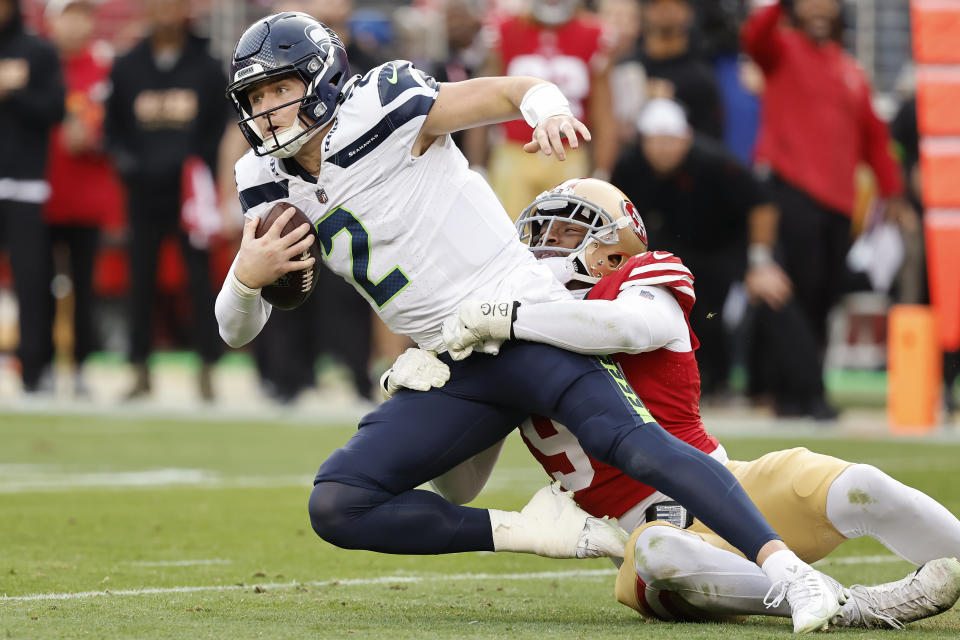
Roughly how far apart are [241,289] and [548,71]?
18.2 ft

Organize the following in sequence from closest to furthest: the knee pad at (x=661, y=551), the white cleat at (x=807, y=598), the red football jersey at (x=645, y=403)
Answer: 1. the white cleat at (x=807, y=598)
2. the knee pad at (x=661, y=551)
3. the red football jersey at (x=645, y=403)

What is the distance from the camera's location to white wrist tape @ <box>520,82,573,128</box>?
144 inches

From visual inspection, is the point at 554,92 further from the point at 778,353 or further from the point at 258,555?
the point at 778,353

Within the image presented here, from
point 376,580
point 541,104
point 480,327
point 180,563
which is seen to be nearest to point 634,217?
point 541,104

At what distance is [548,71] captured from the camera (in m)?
9.18

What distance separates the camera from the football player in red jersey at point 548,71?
9.04 m

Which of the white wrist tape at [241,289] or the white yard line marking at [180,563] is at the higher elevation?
the white wrist tape at [241,289]

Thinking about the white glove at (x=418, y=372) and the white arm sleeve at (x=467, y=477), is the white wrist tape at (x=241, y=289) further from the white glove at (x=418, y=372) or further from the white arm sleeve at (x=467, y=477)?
the white arm sleeve at (x=467, y=477)

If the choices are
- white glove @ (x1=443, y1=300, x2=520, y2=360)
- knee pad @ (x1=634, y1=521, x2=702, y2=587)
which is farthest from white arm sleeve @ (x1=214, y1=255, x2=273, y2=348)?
knee pad @ (x1=634, y1=521, x2=702, y2=587)

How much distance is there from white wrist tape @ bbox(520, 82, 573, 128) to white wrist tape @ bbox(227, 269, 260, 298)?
0.80 m

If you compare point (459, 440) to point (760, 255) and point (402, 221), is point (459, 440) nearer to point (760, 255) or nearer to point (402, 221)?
point (402, 221)

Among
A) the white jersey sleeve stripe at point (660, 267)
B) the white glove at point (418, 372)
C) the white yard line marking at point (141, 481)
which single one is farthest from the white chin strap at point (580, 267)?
the white yard line marking at point (141, 481)

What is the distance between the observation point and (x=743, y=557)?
3.54 meters

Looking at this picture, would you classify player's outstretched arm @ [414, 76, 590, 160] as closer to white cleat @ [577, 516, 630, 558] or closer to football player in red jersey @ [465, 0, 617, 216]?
white cleat @ [577, 516, 630, 558]
